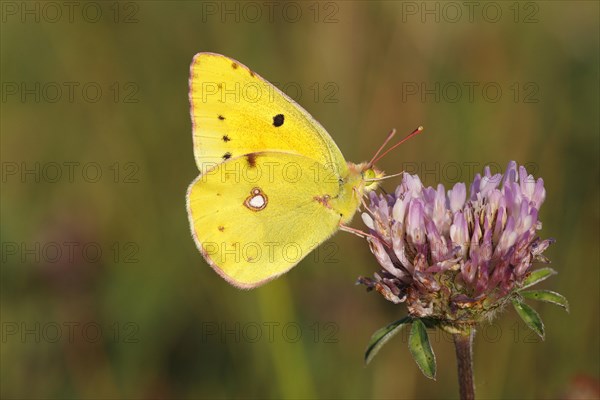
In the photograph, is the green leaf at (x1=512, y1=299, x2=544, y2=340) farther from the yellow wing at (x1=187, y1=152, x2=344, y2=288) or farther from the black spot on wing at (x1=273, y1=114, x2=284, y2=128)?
the black spot on wing at (x1=273, y1=114, x2=284, y2=128)

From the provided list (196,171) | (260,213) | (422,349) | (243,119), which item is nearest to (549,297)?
(422,349)

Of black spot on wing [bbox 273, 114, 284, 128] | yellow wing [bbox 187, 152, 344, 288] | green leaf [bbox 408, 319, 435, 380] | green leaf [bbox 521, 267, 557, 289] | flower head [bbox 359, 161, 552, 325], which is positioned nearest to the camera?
green leaf [bbox 408, 319, 435, 380]

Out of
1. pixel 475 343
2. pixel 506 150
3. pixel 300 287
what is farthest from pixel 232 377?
pixel 506 150

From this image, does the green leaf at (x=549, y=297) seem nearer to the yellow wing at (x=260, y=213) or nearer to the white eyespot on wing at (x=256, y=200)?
the yellow wing at (x=260, y=213)

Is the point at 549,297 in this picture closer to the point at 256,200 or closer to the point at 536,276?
the point at 536,276

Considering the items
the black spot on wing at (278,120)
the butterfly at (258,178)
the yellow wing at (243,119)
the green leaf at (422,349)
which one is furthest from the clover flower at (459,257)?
the black spot on wing at (278,120)

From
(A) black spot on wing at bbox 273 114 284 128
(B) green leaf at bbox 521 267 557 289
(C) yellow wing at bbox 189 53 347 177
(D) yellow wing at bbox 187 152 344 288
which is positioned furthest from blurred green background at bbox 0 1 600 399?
(A) black spot on wing at bbox 273 114 284 128

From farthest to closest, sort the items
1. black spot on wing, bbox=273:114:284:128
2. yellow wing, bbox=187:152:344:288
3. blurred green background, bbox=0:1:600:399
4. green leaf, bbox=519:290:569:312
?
blurred green background, bbox=0:1:600:399, black spot on wing, bbox=273:114:284:128, yellow wing, bbox=187:152:344:288, green leaf, bbox=519:290:569:312
